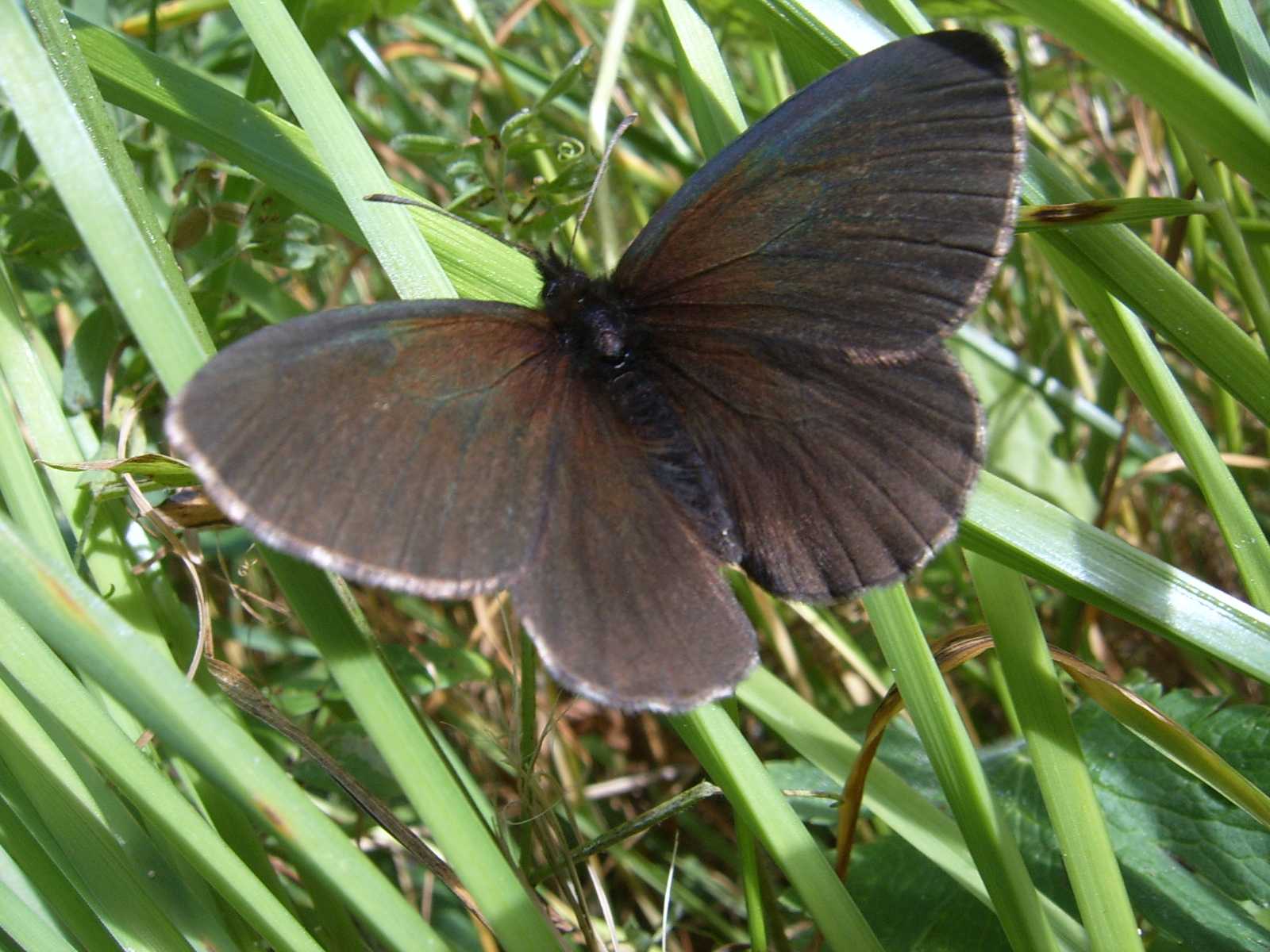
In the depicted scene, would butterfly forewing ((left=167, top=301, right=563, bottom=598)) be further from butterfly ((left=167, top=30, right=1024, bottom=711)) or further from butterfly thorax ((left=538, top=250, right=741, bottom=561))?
butterfly thorax ((left=538, top=250, right=741, bottom=561))

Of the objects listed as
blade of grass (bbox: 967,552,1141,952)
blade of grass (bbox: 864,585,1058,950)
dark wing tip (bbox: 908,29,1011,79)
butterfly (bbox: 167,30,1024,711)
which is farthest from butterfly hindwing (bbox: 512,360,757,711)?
dark wing tip (bbox: 908,29,1011,79)

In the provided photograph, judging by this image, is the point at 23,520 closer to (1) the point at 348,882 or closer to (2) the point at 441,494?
(2) the point at 441,494

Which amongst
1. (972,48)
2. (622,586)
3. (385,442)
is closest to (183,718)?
(385,442)

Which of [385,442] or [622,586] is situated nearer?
[385,442]

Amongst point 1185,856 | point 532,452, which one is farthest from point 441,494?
point 1185,856

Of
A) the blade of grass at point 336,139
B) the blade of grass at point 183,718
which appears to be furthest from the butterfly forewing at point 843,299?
the blade of grass at point 183,718

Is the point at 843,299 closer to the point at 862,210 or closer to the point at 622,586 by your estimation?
the point at 862,210
